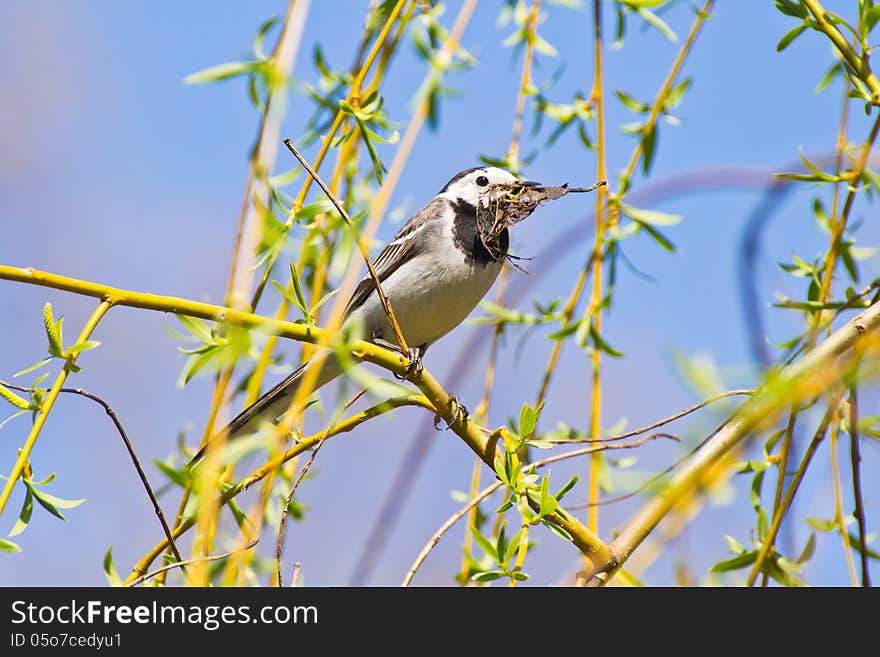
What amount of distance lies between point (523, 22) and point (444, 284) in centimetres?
97

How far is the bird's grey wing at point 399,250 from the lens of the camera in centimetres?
336

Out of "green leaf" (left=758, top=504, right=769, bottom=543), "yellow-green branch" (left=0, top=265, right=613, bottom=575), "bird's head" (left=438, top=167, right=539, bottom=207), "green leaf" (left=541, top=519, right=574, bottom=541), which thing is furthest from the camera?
"bird's head" (left=438, top=167, right=539, bottom=207)

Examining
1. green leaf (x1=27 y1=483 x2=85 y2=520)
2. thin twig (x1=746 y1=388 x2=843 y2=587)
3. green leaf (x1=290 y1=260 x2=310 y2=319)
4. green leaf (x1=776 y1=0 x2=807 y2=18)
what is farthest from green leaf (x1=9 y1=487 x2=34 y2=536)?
green leaf (x1=776 y1=0 x2=807 y2=18)

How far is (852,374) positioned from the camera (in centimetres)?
69

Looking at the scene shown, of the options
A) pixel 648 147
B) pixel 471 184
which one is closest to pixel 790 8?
pixel 648 147

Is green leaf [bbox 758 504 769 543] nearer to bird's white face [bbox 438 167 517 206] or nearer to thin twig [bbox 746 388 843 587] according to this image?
thin twig [bbox 746 388 843 587]

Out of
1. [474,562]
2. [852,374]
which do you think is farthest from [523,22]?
[852,374]

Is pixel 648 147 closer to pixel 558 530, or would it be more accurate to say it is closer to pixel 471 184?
pixel 558 530

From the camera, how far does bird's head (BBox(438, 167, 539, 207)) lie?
336 cm

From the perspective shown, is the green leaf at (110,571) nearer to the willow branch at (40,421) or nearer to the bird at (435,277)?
the willow branch at (40,421)

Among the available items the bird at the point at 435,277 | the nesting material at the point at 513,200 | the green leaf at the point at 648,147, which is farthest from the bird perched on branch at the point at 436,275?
the green leaf at the point at 648,147

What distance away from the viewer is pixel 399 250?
341 centimetres

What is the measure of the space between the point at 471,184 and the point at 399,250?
0.38 meters
